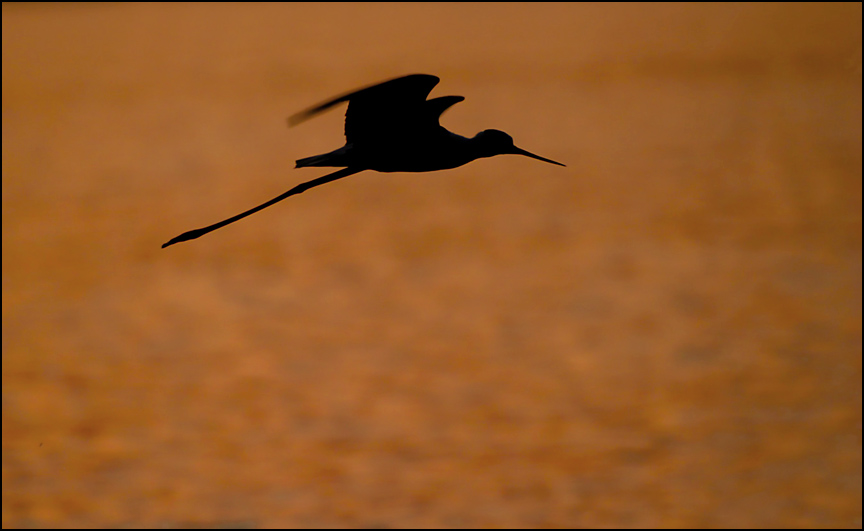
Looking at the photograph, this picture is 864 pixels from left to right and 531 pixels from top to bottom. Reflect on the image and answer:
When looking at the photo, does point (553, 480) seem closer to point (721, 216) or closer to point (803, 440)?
point (803, 440)

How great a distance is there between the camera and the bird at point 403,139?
579 cm

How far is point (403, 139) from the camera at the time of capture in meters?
5.88

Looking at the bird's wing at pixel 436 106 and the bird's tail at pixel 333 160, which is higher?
the bird's wing at pixel 436 106

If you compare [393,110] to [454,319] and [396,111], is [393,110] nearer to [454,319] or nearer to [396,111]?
[396,111]

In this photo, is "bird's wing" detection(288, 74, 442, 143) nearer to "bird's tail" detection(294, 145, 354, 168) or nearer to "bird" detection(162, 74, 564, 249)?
"bird" detection(162, 74, 564, 249)

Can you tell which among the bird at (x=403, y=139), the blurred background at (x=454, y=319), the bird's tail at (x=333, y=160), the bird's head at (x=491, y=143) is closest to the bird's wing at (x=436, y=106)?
the bird at (x=403, y=139)

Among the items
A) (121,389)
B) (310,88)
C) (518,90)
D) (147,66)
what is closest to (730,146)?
(518,90)

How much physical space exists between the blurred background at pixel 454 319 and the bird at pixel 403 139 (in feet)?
38.0

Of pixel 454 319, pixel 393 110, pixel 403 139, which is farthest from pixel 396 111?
pixel 454 319

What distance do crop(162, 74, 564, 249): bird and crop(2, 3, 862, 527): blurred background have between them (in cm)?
1160

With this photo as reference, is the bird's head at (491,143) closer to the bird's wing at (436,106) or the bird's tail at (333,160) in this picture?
the bird's wing at (436,106)

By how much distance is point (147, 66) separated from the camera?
38125mm

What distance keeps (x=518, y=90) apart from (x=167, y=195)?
35.1 feet

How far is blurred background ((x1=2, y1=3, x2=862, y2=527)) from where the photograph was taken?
1745cm
